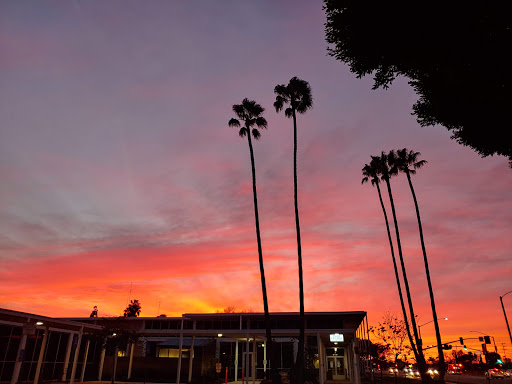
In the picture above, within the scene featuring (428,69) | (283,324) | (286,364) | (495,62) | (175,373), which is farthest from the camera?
(283,324)

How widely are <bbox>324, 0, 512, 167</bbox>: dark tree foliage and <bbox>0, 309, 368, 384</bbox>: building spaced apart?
22050 mm

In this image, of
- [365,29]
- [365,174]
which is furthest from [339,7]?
[365,174]

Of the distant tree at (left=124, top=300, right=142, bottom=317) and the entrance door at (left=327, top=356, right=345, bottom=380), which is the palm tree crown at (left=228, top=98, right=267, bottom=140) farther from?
the distant tree at (left=124, top=300, right=142, bottom=317)

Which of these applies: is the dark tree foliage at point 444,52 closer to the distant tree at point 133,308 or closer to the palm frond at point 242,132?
the palm frond at point 242,132

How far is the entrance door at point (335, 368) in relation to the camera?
1926 inches

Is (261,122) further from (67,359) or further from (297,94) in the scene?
(67,359)

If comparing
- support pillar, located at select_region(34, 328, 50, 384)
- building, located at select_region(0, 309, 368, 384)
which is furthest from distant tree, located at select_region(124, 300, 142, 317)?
support pillar, located at select_region(34, 328, 50, 384)

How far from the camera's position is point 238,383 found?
3619 centimetres

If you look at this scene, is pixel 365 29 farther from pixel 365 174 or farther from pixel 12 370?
pixel 365 174

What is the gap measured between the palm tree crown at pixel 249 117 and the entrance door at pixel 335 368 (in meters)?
33.7

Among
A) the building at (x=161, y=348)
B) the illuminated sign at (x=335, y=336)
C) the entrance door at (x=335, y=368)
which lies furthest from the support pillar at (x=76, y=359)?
the entrance door at (x=335, y=368)

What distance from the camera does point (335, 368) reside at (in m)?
49.2

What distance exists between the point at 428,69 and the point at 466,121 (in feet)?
7.37

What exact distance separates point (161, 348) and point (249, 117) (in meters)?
28.7
